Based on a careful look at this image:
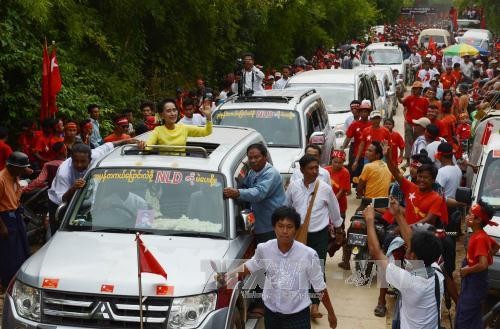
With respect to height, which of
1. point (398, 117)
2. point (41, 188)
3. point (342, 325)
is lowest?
point (398, 117)

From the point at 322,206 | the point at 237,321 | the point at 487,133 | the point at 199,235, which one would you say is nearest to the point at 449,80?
the point at 487,133

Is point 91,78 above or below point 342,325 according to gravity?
above

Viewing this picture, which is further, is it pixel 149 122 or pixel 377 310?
pixel 149 122

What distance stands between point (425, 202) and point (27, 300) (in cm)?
407

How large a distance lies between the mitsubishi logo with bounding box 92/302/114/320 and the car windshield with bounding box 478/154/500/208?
497 centimetres

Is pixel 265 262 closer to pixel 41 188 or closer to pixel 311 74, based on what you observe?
pixel 41 188

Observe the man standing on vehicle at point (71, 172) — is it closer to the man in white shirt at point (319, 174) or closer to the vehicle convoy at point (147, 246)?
the vehicle convoy at point (147, 246)

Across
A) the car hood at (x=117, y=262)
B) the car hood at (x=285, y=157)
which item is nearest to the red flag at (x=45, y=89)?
the car hood at (x=285, y=157)

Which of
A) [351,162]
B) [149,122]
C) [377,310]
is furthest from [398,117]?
[377,310]

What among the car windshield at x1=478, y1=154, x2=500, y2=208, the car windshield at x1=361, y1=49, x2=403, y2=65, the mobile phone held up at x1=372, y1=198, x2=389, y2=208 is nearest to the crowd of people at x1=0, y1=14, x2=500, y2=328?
the mobile phone held up at x1=372, y1=198, x2=389, y2=208

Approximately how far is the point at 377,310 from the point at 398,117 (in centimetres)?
1810

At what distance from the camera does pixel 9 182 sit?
9016 millimetres

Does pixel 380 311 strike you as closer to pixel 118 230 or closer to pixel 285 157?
pixel 118 230

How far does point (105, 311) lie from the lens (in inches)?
257
